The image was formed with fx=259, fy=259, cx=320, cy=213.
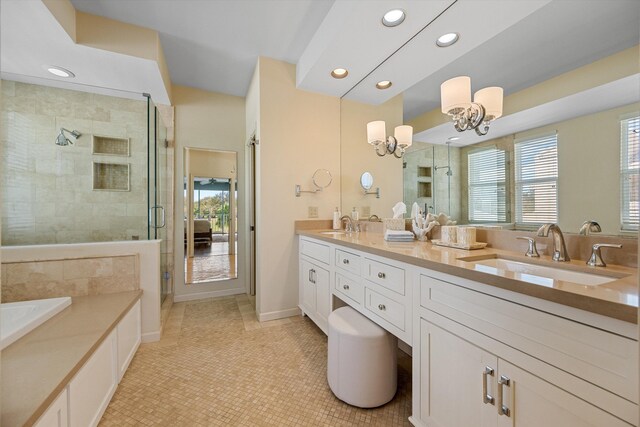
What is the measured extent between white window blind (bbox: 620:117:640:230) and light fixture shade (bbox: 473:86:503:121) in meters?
0.52

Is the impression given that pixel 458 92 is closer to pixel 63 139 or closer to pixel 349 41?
pixel 349 41

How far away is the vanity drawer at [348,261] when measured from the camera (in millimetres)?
1710

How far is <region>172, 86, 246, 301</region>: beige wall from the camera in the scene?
316 cm

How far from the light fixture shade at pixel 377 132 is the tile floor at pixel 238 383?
1818mm

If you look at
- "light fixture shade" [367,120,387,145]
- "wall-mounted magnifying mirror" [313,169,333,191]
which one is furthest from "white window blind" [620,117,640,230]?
"wall-mounted magnifying mirror" [313,169,333,191]

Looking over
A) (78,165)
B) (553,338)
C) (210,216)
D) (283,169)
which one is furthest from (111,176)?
(553,338)

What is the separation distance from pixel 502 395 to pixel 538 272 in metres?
0.56

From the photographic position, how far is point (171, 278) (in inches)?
122

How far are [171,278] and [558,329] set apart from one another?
3.43m

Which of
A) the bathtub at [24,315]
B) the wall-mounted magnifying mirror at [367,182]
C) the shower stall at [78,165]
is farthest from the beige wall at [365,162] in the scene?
the bathtub at [24,315]

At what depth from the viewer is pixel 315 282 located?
2.29 m

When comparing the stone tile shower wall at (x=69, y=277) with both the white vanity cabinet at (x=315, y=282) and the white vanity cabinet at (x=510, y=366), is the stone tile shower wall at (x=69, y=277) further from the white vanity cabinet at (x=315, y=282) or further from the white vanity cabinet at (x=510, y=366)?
the white vanity cabinet at (x=510, y=366)

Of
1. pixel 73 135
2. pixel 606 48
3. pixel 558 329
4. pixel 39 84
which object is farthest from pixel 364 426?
pixel 39 84

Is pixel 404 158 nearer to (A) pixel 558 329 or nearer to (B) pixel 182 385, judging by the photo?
(A) pixel 558 329
